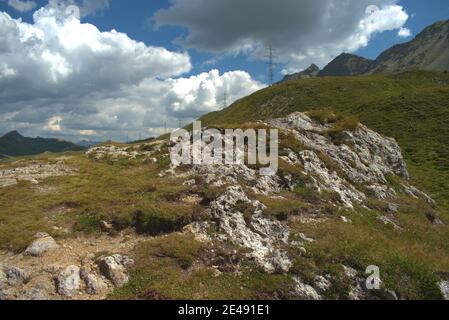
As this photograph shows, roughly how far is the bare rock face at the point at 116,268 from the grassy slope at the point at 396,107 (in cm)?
4163

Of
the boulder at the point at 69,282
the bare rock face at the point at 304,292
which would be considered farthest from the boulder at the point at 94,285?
the bare rock face at the point at 304,292

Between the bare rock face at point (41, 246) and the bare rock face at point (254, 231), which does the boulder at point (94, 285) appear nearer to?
the bare rock face at point (41, 246)

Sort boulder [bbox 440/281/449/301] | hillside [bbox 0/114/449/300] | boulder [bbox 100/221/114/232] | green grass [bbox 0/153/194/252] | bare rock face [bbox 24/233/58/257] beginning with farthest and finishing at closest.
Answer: boulder [bbox 100/221/114/232], green grass [bbox 0/153/194/252], bare rock face [bbox 24/233/58/257], boulder [bbox 440/281/449/301], hillside [bbox 0/114/449/300]

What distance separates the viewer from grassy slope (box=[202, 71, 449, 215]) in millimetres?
67425

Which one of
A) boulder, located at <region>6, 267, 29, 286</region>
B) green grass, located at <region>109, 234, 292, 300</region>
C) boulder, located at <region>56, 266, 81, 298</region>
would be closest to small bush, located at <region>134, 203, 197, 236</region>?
green grass, located at <region>109, 234, 292, 300</region>

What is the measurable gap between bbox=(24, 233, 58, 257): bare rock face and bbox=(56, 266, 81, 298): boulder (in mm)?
3139

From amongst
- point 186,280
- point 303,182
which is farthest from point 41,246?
point 303,182

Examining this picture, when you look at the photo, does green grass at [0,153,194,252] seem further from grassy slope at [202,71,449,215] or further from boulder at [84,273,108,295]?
grassy slope at [202,71,449,215]

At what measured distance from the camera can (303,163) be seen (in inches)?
1563

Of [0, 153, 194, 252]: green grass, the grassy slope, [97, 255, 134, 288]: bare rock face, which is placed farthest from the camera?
the grassy slope

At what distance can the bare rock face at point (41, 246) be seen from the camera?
2384cm

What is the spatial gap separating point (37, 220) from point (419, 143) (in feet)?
239

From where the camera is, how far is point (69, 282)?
21.1 meters
